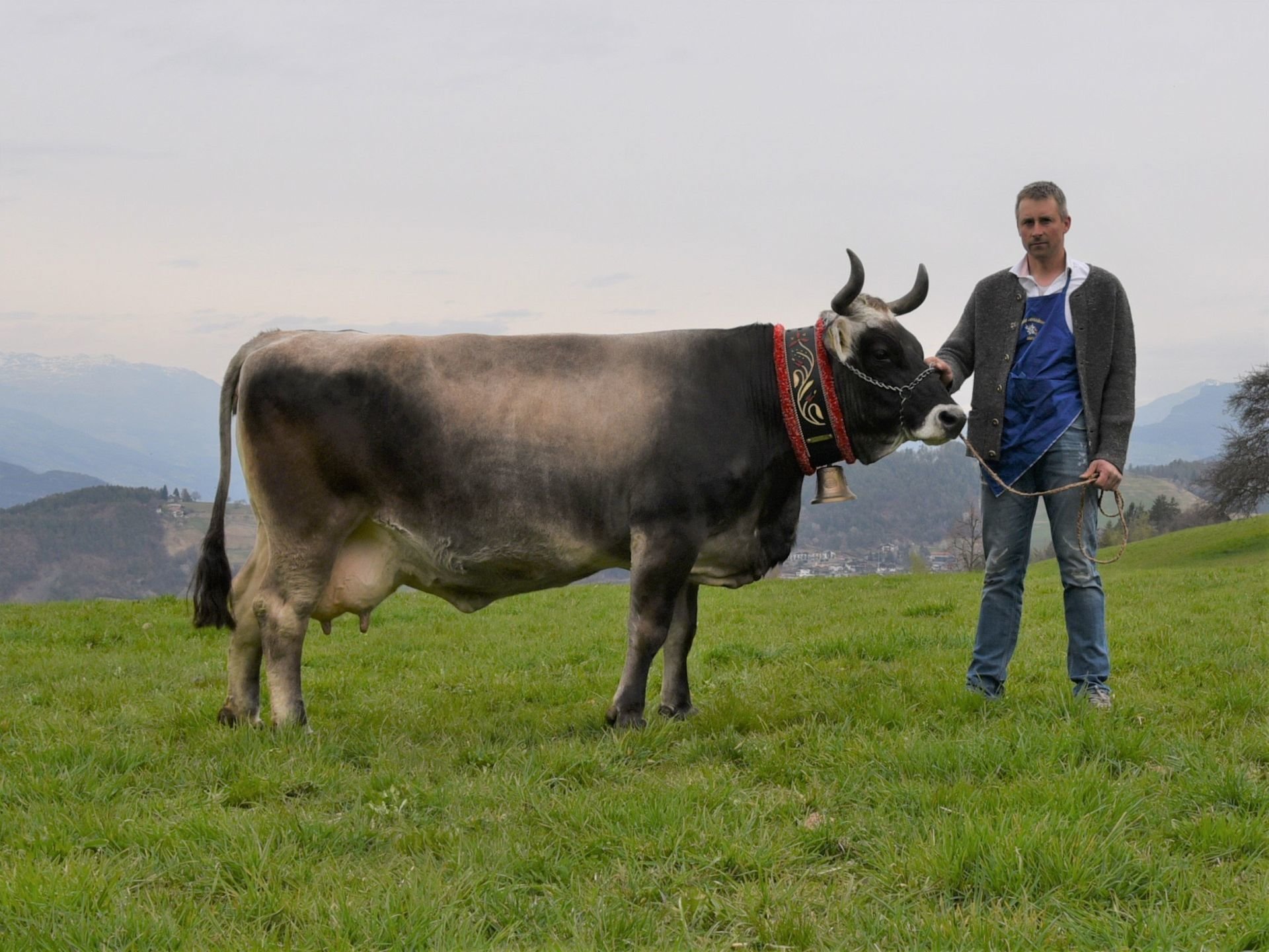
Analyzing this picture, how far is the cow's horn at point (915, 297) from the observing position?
23.0 feet

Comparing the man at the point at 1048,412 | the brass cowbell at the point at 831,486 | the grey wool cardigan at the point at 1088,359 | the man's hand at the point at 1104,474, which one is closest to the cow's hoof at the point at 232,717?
the brass cowbell at the point at 831,486

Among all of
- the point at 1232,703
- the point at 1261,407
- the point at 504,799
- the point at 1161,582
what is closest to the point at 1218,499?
the point at 1261,407

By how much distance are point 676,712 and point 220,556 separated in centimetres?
299

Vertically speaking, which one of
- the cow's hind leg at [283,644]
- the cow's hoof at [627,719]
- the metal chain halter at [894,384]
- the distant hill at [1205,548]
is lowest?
the distant hill at [1205,548]

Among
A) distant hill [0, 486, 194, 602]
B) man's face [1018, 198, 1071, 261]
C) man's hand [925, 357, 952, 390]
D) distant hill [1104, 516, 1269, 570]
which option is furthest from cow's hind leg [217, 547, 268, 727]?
distant hill [0, 486, 194, 602]

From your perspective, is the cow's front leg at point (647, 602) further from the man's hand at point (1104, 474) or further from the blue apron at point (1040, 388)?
the man's hand at point (1104, 474)

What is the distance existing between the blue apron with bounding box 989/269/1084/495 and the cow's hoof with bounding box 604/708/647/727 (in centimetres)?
261

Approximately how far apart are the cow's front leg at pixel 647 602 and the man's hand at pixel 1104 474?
235cm

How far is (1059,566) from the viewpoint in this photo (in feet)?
22.2

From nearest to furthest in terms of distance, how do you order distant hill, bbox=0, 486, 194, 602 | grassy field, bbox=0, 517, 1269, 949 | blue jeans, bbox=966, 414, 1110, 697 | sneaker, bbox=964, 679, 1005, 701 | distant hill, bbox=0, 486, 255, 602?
grassy field, bbox=0, 517, 1269, 949, blue jeans, bbox=966, 414, 1110, 697, sneaker, bbox=964, 679, 1005, 701, distant hill, bbox=0, 486, 194, 602, distant hill, bbox=0, 486, 255, 602

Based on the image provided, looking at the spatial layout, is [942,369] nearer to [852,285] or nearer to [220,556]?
[852,285]

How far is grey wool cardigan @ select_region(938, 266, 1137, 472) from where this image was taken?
6590 millimetres

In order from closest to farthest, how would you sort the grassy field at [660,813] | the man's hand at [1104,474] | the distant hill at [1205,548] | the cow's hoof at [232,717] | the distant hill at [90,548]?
the grassy field at [660,813]
the man's hand at [1104,474]
the cow's hoof at [232,717]
the distant hill at [1205,548]
the distant hill at [90,548]

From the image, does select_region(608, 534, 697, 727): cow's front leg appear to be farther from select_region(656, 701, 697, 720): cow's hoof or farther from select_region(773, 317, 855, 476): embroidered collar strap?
select_region(773, 317, 855, 476): embroidered collar strap
